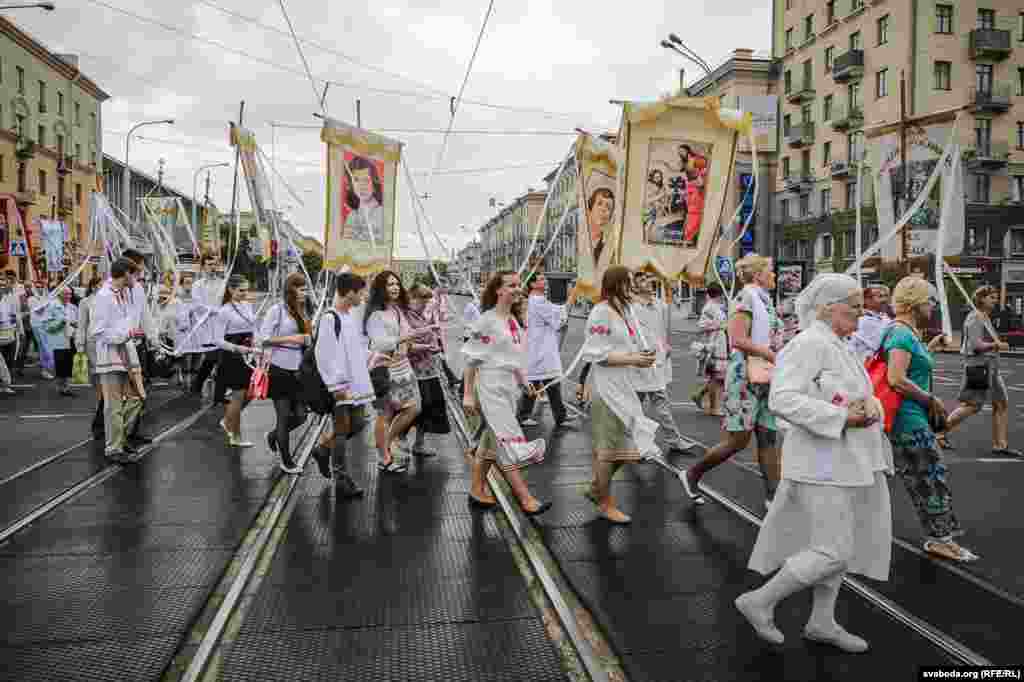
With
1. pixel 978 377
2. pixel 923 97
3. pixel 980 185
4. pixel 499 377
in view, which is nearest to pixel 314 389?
pixel 499 377

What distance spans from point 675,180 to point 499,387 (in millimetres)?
2297

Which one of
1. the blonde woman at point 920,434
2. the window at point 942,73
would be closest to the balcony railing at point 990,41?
the window at point 942,73

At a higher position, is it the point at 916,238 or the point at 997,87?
the point at 997,87

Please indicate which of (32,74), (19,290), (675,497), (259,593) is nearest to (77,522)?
(259,593)

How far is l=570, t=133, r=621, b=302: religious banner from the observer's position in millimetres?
7500

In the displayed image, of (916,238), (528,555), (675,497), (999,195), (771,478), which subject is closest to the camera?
(528,555)

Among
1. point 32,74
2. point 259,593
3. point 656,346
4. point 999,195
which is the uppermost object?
point 32,74

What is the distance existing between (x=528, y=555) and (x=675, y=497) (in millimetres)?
1941

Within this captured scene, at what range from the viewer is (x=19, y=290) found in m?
16.1

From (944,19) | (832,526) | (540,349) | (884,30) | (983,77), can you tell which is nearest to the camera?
(832,526)

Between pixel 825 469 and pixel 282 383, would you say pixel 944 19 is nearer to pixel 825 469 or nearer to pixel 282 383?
pixel 282 383

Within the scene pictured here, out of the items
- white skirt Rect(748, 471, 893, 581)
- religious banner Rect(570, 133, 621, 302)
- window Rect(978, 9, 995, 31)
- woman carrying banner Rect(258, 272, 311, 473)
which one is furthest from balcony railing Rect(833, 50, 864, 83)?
white skirt Rect(748, 471, 893, 581)

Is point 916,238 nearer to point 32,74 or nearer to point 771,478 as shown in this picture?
point 771,478

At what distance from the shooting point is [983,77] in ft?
132
